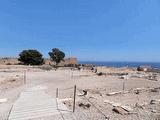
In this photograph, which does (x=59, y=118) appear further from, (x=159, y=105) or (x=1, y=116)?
(x=159, y=105)

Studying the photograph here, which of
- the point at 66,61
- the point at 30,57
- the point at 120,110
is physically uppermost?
the point at 30,57

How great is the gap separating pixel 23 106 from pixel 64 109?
2.92 meters

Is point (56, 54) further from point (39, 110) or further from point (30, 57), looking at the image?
point (39, 110)

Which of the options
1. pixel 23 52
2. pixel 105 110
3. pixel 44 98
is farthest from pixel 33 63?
pixel 105 110

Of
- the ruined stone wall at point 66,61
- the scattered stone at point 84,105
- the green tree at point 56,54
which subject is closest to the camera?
the scattered stone at point 84,105

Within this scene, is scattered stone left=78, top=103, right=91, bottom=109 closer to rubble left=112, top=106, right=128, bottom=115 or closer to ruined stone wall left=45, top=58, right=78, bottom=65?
rubble left=112, top=106, right=128, bottom=115

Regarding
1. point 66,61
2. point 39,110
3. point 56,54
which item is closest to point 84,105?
point 39,110

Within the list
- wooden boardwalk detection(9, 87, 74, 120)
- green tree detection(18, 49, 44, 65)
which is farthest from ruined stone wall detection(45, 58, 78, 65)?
wooden boardwalk detection(9, 87, 74, 120)

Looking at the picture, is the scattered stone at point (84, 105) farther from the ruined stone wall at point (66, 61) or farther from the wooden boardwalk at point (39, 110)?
the ruined stone wall at point (66, 61)

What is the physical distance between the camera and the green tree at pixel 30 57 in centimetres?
6013

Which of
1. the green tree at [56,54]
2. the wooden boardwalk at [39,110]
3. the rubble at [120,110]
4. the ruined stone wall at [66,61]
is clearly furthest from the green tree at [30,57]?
the rubble at [120,110]

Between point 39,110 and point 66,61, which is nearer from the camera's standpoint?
point 39,110

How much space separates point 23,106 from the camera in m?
13.6

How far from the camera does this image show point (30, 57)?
60000 mm
